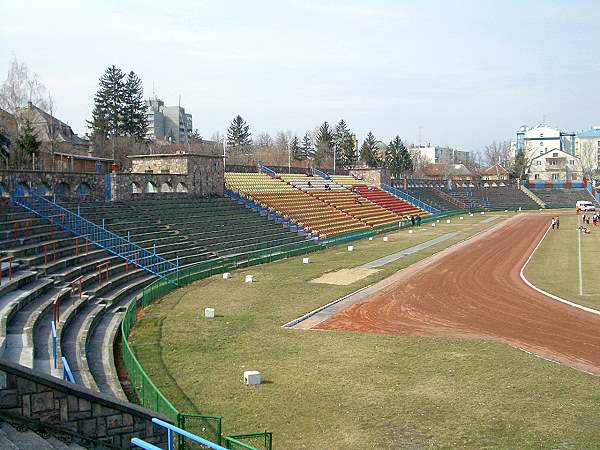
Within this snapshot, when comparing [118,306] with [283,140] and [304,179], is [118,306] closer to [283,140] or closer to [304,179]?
[304,179]

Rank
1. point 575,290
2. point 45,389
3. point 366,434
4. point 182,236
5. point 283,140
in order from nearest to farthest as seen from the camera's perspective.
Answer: point 45,389 → point 366,434 → point 575,290 → point 182,236 → point 283,140

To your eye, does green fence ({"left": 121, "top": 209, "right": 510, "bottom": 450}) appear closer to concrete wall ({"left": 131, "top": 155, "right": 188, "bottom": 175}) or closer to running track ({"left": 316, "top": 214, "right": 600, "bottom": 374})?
running track ({"left": 316, "top": 214, "right": 600, "bottom": 374})

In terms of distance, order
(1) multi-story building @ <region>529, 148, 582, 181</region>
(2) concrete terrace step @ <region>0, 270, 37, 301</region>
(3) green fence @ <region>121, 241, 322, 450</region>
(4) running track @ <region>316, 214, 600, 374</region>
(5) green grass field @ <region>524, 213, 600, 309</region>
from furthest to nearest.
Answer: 1. (1) multi-story building @ <region>529, 148, 582, 181</region>
2. (5) green grass field @ <region>524, 213, 600, 309</region>
3. (4) running track @ <region>316, 214, 600, 374</region>
4. (2) concrete terrace step @ <region>0, 270, 37, 301</region>
5. (3) green fence @ <region>121, 241, 322, 450</region>

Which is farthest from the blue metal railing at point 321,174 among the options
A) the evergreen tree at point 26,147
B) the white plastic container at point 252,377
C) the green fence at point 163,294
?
the white plastic container at point 252,377

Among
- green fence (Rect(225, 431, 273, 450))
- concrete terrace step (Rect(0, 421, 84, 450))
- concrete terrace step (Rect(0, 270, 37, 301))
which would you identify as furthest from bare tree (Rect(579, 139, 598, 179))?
concrete terrace step (Rect(0, 421, 84, 450))

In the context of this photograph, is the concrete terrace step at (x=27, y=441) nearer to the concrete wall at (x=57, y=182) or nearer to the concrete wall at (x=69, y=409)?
the concrete wall at (x=69, y=409)

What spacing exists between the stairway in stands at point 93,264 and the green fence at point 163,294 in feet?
1.82

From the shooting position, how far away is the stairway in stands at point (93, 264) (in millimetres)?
14461

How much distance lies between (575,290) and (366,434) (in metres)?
18.4

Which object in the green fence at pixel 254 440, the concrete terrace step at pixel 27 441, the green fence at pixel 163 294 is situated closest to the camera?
the concrete terrace step at pixel 27 441

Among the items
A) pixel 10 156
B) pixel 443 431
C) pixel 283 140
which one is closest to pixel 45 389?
pixel 443 431

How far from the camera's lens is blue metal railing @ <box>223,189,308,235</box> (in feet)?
155

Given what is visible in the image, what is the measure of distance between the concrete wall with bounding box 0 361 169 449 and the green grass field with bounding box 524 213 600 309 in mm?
19367

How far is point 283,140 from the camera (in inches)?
5827
